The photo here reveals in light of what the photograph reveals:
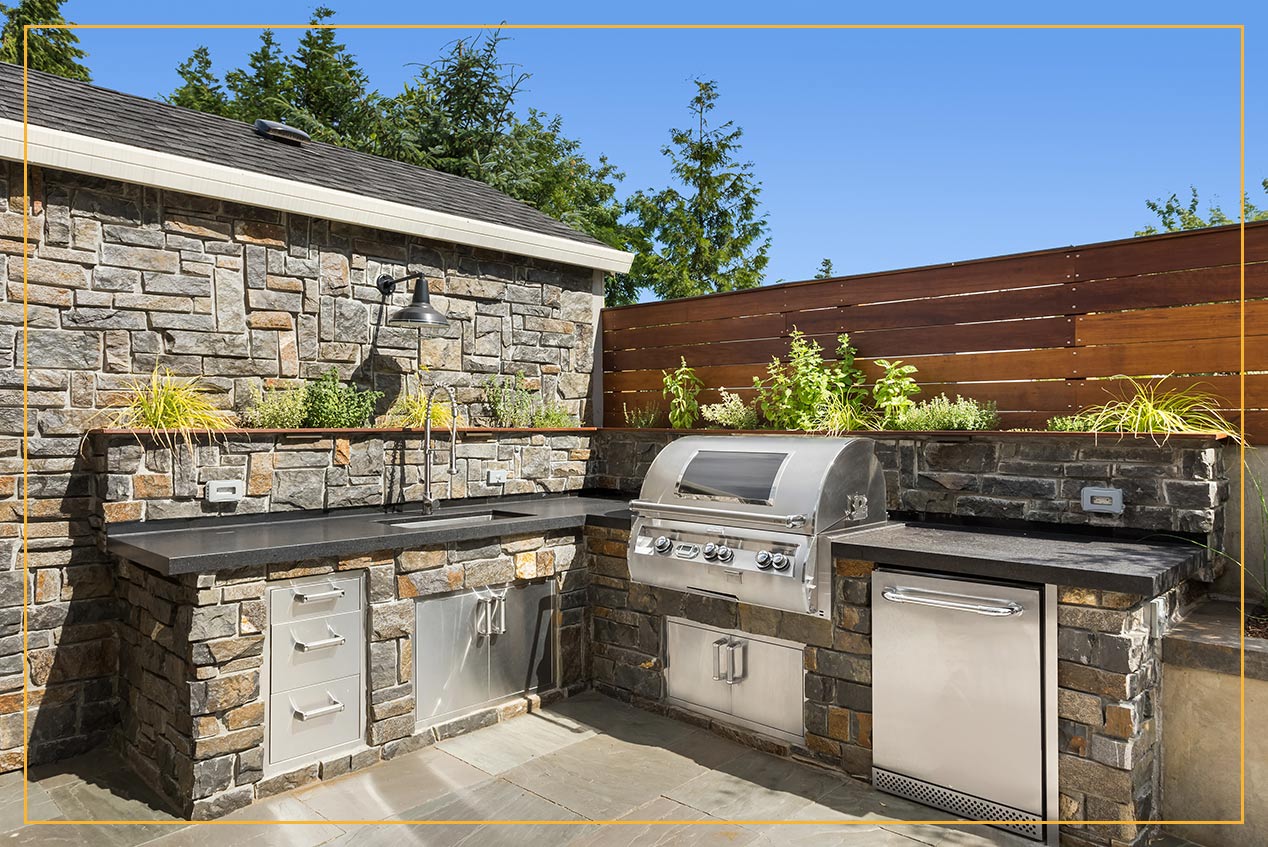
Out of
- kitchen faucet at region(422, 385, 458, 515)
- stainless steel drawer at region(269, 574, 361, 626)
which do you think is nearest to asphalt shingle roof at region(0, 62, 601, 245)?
kitchen faucet at region(422, 385, 458, 515)

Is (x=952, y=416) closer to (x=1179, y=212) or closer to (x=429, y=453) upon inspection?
(x=429, y=453)

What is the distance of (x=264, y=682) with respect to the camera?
3.26m

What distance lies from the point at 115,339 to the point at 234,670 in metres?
1.74

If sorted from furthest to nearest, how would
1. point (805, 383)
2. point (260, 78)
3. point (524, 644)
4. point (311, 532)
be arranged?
point (260, 78) < point (805, 383) < point (524, 644) < point (311, 532)

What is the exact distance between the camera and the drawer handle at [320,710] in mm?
3348

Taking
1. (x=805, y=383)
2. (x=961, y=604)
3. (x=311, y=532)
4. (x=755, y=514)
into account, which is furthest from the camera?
(x=805, y=383)

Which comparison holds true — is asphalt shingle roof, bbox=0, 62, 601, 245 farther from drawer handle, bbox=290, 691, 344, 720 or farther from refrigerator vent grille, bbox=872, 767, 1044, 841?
refrigerator vent grille, bbox=872, 767, 1044, 841

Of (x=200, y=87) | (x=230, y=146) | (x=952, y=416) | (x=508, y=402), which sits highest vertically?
(x=200, y=87)

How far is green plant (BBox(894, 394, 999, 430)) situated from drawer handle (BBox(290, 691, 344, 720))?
119 inches

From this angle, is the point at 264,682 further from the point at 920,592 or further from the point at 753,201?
the point at 753,201

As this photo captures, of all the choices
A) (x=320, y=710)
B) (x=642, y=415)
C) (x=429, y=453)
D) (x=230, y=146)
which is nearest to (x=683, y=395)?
(x=642, y=415)

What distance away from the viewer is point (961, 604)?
9.91ft

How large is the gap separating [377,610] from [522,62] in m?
11.2

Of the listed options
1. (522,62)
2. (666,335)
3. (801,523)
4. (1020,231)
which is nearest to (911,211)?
(1020,231)
